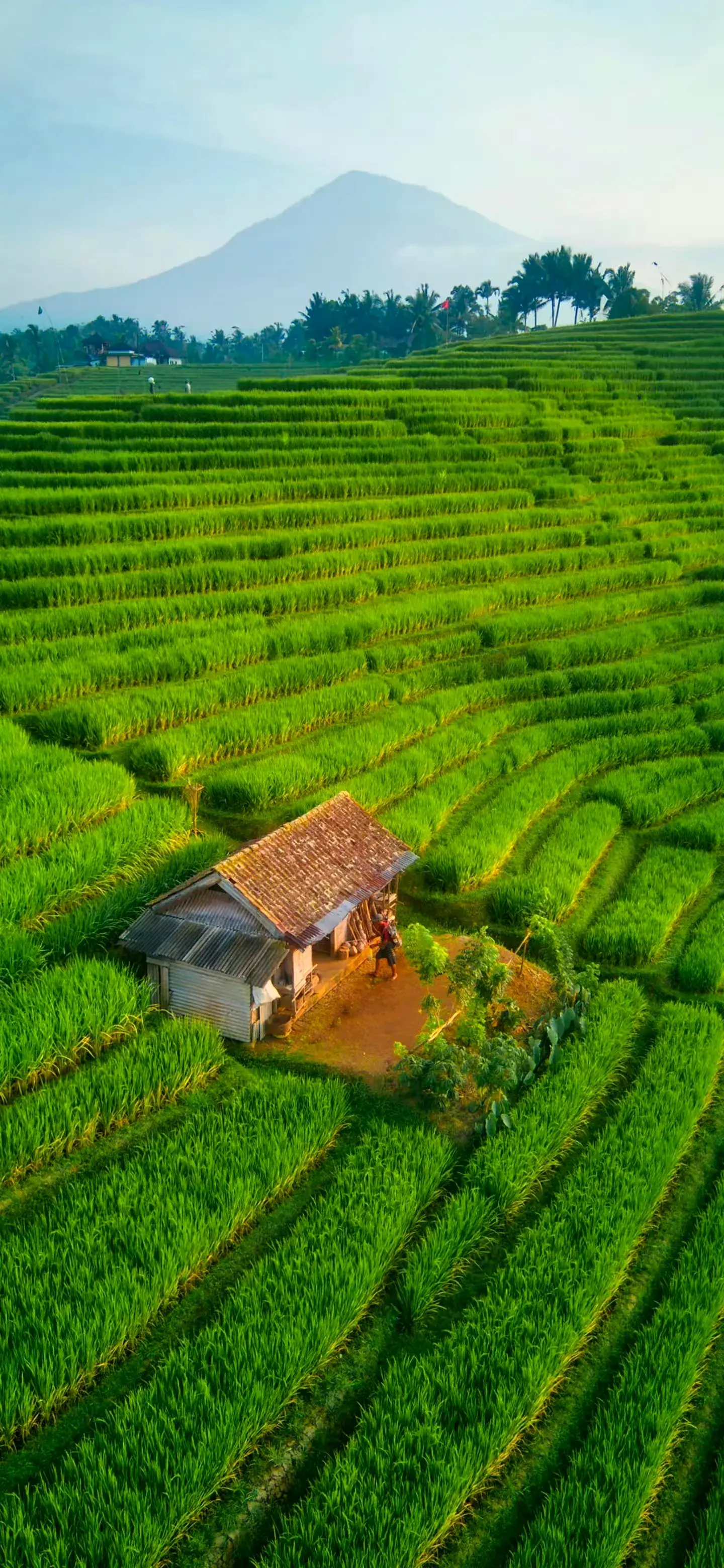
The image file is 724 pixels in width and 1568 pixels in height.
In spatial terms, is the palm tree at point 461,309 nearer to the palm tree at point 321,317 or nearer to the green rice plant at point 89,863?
the palm tree at point 321,317

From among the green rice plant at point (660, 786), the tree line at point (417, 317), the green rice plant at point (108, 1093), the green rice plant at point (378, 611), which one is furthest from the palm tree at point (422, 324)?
the green rice plant at point (108, 1093)

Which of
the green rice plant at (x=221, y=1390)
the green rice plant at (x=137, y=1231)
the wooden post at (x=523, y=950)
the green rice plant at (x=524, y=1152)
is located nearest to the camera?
the green rice plant at (x=221, y=1390)

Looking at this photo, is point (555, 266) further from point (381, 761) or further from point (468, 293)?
point (381, 761)

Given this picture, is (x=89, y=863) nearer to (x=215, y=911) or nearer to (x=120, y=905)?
(x=120, y=905)

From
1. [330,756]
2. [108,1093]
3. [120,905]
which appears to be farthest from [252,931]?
[330,756]

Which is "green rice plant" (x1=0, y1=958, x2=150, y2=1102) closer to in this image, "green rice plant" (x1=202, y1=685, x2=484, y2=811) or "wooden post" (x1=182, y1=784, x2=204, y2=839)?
"wooden post" (x1=182, y1=784, x2=204, y2=839)

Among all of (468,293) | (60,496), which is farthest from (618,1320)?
(468,293)
